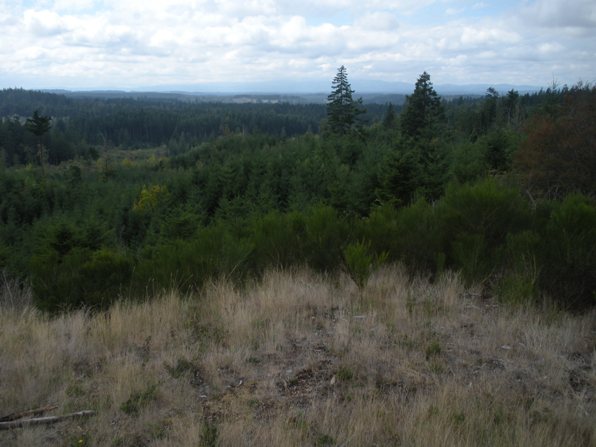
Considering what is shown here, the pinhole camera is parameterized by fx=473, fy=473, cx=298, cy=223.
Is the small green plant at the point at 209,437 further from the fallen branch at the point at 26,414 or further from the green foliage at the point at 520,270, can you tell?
the green foliage at the point at 520,270

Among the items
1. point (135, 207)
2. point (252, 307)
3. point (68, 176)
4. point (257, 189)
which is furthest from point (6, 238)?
point (252, 307)

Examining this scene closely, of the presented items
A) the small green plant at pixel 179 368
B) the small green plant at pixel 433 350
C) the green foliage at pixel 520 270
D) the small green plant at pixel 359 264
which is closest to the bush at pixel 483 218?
the green foliage at pixel 520 270

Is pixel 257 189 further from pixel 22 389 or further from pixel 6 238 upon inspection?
pixel 22 389

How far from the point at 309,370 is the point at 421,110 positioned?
37975 mm

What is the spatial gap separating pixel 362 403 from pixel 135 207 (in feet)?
167

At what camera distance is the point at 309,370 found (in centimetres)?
336

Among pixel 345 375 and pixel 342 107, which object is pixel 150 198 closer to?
pixel 342 107

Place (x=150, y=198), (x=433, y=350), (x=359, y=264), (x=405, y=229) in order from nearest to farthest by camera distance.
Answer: (x=433, y=350) < (x=359, y=264) < (x=405, y=229) < (x=150, y=198)

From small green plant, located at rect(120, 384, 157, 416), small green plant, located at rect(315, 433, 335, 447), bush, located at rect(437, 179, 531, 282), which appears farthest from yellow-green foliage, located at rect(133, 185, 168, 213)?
small green plant, located at rect(315, 433, 335, 447)

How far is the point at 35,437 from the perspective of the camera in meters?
2.59

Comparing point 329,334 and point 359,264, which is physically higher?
point 359,264

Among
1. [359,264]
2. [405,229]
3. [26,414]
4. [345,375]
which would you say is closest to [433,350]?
[345,375]

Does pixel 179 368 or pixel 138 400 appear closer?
pixel 138 400

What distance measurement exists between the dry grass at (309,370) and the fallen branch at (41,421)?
0.15ft
